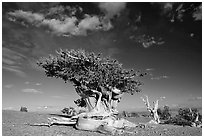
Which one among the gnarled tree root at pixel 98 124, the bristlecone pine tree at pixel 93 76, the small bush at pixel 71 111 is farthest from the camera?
the small bush at pixel 71 111

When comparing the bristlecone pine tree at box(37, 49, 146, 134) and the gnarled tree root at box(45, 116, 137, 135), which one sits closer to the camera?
the gnarled tree root at box(45, 116, 137, 135)

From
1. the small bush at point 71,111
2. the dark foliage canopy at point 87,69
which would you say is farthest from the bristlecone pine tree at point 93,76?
the small bush at point 71,111

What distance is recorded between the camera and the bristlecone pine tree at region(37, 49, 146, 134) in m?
23.7

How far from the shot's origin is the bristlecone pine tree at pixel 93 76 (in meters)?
23.7

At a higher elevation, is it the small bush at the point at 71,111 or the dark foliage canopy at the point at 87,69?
the dark foliage canopy at the point at 87,69

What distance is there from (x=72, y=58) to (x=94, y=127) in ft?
27.7

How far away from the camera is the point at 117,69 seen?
25125 mm

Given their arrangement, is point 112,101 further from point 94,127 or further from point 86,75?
point 94,127

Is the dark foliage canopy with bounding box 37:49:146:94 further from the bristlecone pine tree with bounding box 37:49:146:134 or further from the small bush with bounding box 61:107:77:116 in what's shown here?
the small bush with bounding box 61:107:77:116

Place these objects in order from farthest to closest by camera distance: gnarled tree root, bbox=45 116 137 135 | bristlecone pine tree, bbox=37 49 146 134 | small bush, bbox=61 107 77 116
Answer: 1. small bush, bbox=61 107 77 116
2. bristlecone pine tree, bbox=37 49 146 134
3. gnarled tree root, bbox=45 116 137 135

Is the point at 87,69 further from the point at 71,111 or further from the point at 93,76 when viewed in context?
the point at 71,111

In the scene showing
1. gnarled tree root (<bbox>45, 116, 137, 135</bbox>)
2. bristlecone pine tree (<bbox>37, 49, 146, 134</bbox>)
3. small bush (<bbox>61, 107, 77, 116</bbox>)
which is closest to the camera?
gnarled tree root (<bbox>45, 116, 137, 135</bbox>)

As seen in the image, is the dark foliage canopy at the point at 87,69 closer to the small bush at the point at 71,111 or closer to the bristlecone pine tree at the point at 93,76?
the bristlecone pine tree at the point at 93,76

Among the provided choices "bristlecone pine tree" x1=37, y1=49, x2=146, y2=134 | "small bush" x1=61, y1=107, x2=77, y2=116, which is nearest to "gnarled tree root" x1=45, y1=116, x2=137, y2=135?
"bristlecone pine tree" x1=37, y1=49, x2=146, y2=134
